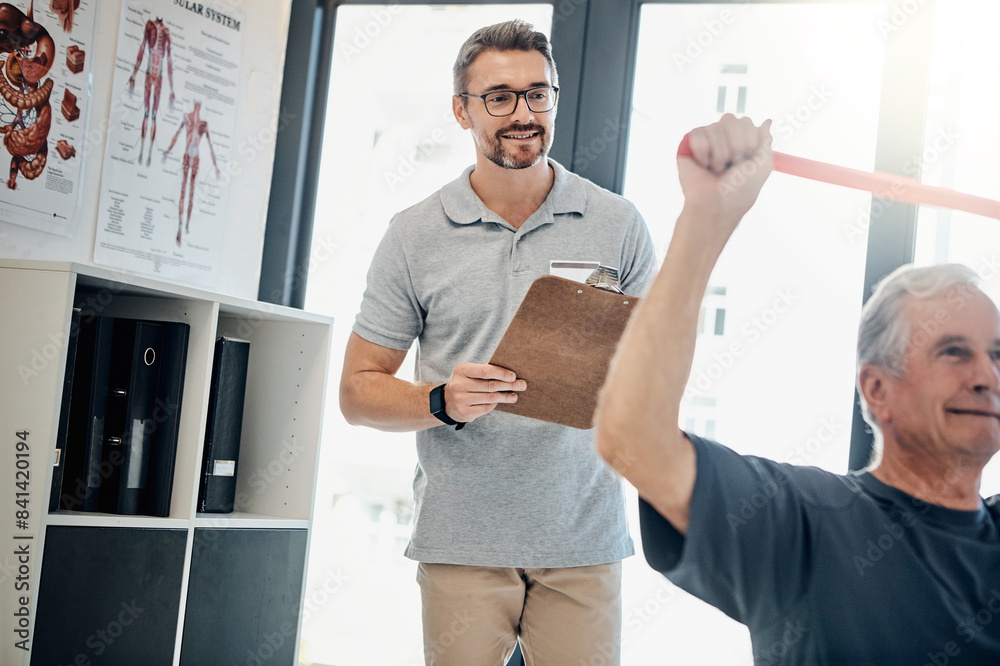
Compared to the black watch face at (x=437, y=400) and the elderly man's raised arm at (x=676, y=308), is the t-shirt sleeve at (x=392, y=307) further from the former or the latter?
A: the elderly man's raised arm at (x=676, y=308)

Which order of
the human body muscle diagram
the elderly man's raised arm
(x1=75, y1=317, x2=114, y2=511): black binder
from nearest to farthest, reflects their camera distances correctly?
the elderly man's raised arm, (x1=75, y1=317, x2=114, y2=511): black binder, the human body muscle diagram

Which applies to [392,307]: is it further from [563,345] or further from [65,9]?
[65,9]

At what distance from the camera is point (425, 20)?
250 centimetres

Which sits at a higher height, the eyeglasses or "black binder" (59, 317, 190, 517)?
the eyeglasses

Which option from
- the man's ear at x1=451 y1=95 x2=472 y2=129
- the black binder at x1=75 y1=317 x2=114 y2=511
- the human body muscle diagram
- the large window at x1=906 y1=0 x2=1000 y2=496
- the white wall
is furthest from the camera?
the white wall

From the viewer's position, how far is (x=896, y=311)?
1.05m

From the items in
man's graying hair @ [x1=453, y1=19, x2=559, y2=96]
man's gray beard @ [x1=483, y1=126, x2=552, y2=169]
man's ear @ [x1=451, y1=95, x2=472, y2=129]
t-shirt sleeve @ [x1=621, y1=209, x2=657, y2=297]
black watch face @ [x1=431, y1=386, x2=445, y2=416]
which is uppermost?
man's graying hair @ [x1=453, y1=19, x2=559, y2=96]

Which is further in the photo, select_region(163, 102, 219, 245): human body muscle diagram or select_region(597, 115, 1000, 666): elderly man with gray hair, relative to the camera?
select_region(163, 102, 219, 245): human body muscle diagram

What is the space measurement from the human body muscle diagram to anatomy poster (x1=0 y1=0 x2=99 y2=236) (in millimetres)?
283

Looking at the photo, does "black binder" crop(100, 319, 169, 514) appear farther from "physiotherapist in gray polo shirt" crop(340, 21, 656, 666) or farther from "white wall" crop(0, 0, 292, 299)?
"white wall" crop(0, 0, 292, 299)

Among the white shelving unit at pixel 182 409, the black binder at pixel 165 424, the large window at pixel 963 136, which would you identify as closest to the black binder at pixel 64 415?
the white shelving unit at pixel 182 409

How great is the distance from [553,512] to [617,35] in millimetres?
1290

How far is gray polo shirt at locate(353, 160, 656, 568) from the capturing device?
161 cm

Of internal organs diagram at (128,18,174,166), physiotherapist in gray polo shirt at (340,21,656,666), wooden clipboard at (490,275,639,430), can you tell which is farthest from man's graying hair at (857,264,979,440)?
internal organs diagram at (128,18,174,166)
